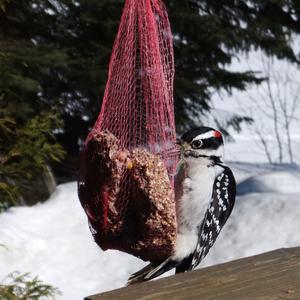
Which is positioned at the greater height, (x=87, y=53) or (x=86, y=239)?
(x=87, y=53)

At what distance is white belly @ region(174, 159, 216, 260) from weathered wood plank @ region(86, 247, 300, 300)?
0.42 ft

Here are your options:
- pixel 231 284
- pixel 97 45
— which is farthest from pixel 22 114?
pixel 231 284

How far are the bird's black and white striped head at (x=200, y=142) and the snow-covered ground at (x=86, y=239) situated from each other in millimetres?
3600

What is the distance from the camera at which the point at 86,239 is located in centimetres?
630

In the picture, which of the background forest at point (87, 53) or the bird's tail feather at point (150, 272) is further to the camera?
the background forest at point (87, 53)

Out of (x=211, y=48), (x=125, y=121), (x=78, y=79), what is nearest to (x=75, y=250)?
(x=78, y=79)

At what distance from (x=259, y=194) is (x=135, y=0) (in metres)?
4.34

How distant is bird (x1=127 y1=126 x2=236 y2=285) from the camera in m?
2.00

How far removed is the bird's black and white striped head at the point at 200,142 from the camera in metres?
1.99

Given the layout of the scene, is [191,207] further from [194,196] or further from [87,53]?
[87,53]

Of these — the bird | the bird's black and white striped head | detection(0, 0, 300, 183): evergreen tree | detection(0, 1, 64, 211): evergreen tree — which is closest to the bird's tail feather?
the bird

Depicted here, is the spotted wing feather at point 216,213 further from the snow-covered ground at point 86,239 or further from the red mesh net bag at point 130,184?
the snow-covered ground at point 86,239

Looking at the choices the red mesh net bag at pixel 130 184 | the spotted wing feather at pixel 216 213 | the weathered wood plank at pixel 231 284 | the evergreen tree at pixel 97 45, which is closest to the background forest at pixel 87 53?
the evergreen tree at pixel 97 45

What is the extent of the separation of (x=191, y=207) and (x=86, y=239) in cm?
441
